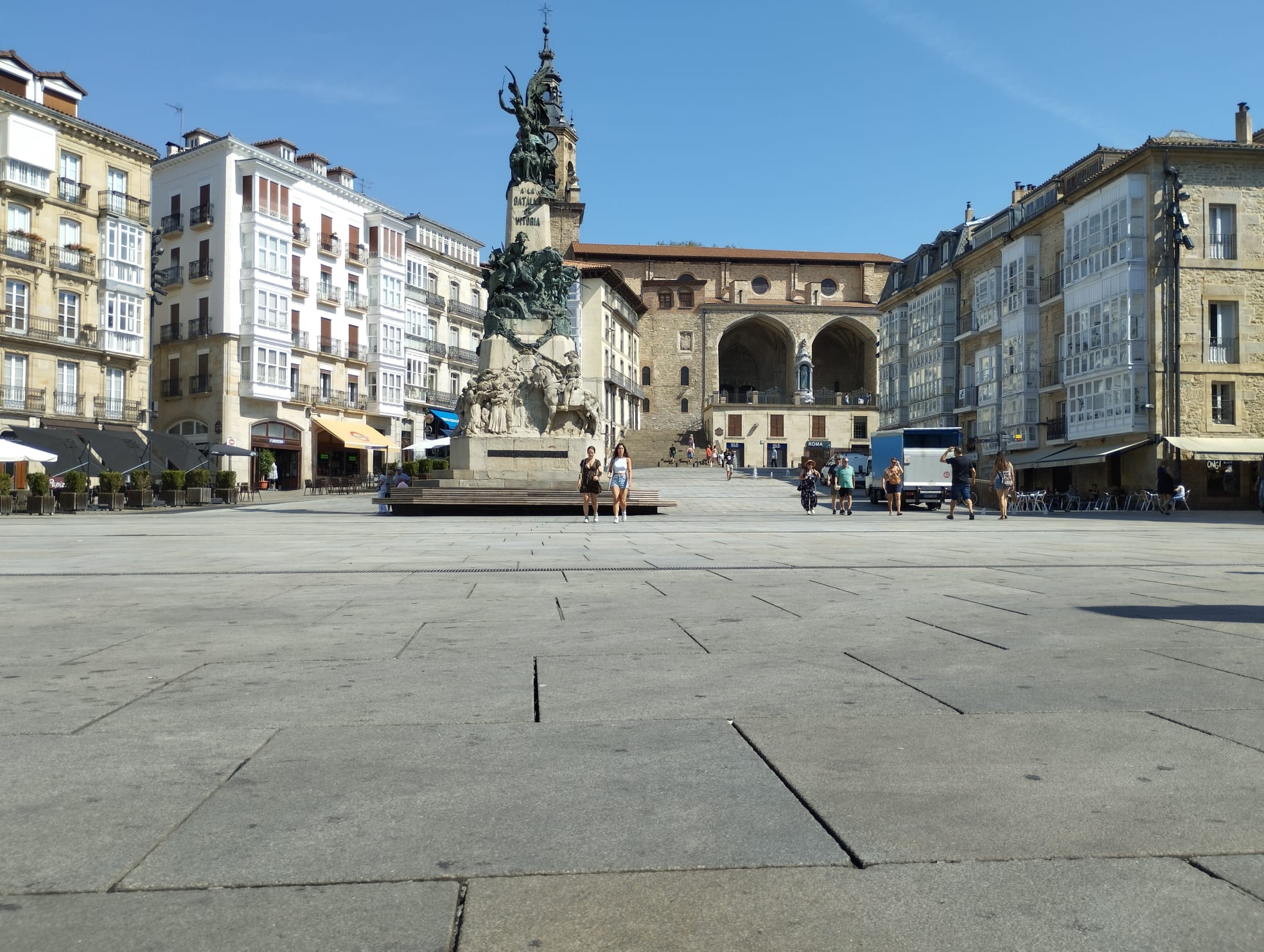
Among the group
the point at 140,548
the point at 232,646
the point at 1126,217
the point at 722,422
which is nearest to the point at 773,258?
the point at 722,422

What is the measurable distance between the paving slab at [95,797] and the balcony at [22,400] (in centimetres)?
4211

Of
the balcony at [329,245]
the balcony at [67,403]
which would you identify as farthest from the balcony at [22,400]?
the balcony at [329,245]

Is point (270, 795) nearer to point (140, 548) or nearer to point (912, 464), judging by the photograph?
point (140, 548)

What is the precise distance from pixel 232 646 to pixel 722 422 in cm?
7739

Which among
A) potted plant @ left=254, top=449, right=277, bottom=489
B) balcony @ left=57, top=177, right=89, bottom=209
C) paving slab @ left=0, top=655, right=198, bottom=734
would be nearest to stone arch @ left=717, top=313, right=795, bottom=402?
potted plant @ left=254, top=449, right=277, bottom=489

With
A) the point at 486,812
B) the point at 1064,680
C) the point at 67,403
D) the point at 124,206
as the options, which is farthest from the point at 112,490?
the point at 486,812

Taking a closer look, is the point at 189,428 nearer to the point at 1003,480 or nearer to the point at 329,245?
the point at 329,245

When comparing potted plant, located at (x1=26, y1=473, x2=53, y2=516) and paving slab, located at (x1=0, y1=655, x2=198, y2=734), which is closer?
paving slab, located at (x1=0, y1=655, x2=198, y2=734)

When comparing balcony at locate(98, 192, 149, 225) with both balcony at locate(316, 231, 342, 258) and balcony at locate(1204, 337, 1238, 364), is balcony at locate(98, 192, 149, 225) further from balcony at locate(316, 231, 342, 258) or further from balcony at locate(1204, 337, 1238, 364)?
balcony at locate(1204, 337, 1238, 364)

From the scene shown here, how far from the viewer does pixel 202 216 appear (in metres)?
50.2

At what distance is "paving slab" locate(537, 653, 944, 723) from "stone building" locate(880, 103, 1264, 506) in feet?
119

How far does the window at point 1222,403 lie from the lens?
37906mm

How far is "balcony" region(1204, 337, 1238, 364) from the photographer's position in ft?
125

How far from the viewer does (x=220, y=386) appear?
49.7 meters
